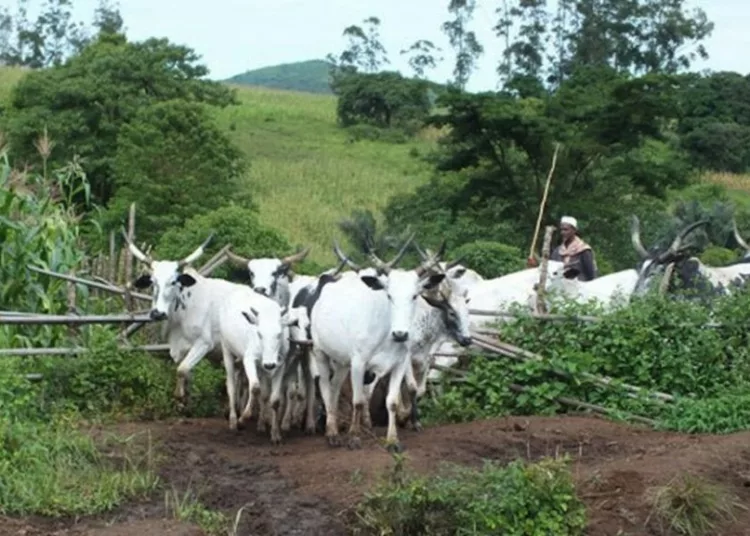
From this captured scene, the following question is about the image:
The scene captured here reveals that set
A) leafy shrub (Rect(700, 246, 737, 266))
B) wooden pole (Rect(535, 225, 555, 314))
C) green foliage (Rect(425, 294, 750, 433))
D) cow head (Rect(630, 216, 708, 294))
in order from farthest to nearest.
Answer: leafy shrub (Rect(700, 246, 737, 266)) → cow head (Rect(630, 216, 708, 294)) → wooden pole (Rect(535, 225, 555, 314)) → green foliage (Rect(425, 294, 750, 433))

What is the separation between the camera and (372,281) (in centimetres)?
977

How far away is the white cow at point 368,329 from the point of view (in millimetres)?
9672

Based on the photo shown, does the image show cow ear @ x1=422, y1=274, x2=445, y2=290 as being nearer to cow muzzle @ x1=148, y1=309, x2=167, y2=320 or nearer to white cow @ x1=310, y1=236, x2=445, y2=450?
white cow @ x1=310, y1=236, x2=445, y2=450

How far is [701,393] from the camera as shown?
1124 cm

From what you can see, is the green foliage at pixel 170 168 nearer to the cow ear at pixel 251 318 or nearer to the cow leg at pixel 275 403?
the cow leg at pixel 275 403

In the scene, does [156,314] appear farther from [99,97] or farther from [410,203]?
[99,97]

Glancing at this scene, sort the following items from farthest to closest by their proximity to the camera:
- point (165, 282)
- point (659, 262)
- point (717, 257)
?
point (717, 257)
point (659, 262)
point (165, 282)

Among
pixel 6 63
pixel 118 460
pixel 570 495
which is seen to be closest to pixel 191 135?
pixel 118 460

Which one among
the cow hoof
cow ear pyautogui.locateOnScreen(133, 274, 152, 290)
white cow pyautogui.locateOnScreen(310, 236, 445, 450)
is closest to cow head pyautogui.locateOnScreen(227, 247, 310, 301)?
cow ear pyautogui.locateOnScreen(133, 274, 152, 290)

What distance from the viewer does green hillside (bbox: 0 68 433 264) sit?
29.3m

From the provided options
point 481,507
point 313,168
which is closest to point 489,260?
point 481,507

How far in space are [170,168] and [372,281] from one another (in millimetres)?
11607

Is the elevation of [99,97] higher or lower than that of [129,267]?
higher

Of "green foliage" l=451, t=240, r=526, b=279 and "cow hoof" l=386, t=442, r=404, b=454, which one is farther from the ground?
"green foliage" l=451, t=240, r=526, b=279
